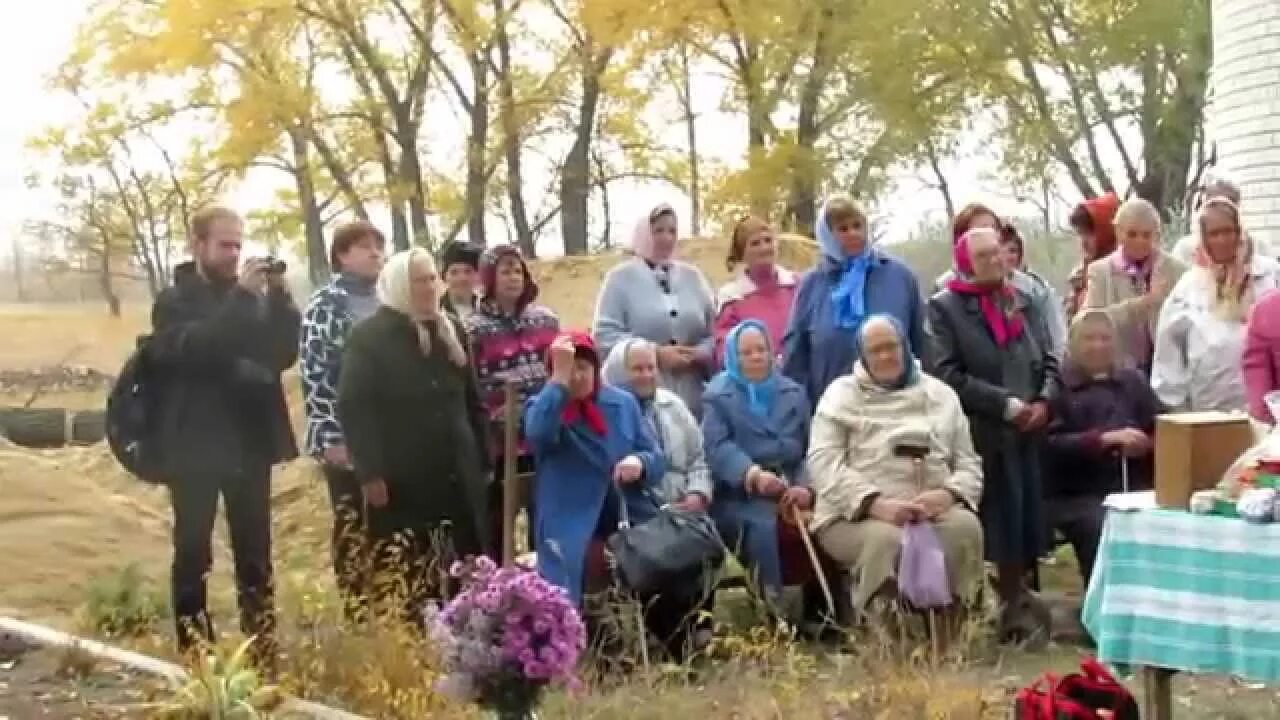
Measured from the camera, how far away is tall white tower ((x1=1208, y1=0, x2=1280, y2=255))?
11141mm

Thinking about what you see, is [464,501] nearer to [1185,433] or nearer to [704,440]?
[704,440]

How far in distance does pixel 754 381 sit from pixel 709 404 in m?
0.20

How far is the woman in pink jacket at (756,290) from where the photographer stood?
25.5ft

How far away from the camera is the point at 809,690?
5.16m

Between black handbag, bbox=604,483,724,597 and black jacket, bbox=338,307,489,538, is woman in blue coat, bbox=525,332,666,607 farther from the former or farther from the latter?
black jacket, bbox=338,307,489,538

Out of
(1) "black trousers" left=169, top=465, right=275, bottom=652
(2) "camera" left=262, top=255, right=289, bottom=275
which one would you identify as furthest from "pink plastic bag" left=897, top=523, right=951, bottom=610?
(2) "camera" left=262, top=255, right=289, bottom=275

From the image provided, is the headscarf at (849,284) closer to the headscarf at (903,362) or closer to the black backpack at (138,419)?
the headscarf at (903,362)

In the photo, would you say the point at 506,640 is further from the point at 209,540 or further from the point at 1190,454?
the point at 209,540

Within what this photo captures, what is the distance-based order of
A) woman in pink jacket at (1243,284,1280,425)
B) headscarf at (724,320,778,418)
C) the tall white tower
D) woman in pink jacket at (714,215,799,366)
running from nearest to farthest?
woman in pink jacket at (1243,284,1280,425)
headscarf at (724,320,778,418)
woman in pink jacket at (714,215,799,366)
the tall white tower

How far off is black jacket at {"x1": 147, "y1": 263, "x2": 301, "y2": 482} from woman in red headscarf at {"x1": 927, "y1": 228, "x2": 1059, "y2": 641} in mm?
2518

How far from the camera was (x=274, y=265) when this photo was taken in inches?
261

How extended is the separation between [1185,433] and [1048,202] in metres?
24.9

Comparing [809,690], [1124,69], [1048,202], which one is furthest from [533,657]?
[1048,202]

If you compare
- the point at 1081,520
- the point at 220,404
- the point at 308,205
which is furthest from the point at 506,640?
the point at 308,205
